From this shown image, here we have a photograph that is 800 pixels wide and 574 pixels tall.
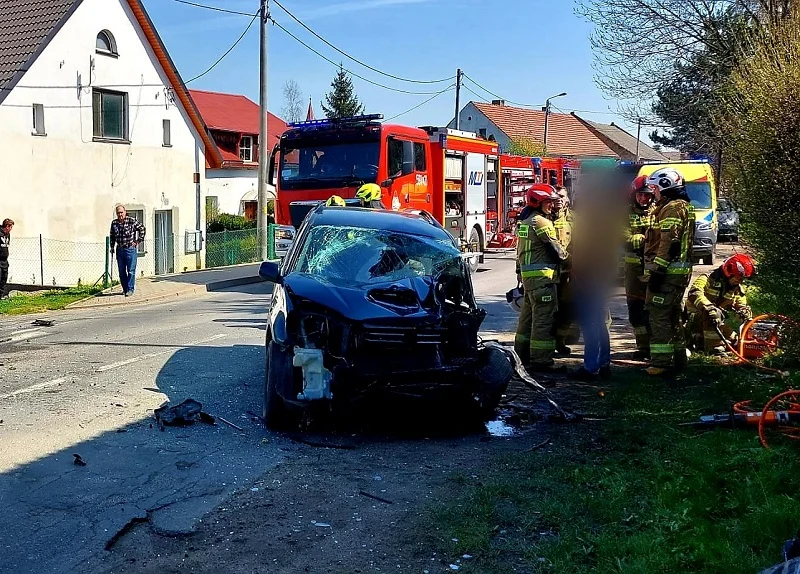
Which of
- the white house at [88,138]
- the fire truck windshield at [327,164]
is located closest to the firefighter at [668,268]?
the fire truck windshield at [327,164]

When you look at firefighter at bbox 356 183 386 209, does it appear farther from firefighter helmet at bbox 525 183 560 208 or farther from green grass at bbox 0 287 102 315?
green grass at bbox 0 287 102 315

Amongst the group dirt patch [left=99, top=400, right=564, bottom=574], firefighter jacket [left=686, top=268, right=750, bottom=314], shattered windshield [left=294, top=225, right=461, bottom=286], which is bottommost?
dirt patch [left=99, top=400, right=564, bottom=574]

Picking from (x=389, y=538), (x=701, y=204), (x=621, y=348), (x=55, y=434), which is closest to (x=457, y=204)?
(x=701, y=204)

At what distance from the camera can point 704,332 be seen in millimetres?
9070

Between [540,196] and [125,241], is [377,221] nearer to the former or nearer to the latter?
[540,196]

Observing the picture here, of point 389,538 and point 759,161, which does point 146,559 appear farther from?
point 759,161

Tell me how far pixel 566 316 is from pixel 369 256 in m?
3.09

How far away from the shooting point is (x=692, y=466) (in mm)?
5457

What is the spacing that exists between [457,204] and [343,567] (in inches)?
598

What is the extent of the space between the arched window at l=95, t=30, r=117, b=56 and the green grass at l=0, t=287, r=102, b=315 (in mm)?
6933

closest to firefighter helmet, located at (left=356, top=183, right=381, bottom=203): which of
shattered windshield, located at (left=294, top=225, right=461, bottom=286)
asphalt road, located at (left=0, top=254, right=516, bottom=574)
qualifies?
asphalt road, located at (left=0, top=254, right=516, bottom=574)

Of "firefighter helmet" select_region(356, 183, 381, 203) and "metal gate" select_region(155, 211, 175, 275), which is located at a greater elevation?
"firefighter helmet" select_region(356, 183, 381, 203)

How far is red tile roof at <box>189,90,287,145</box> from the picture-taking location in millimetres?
42406

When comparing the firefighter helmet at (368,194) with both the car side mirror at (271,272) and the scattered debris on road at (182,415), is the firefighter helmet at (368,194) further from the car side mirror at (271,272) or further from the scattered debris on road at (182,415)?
the scattered debris on road at (182,415)
